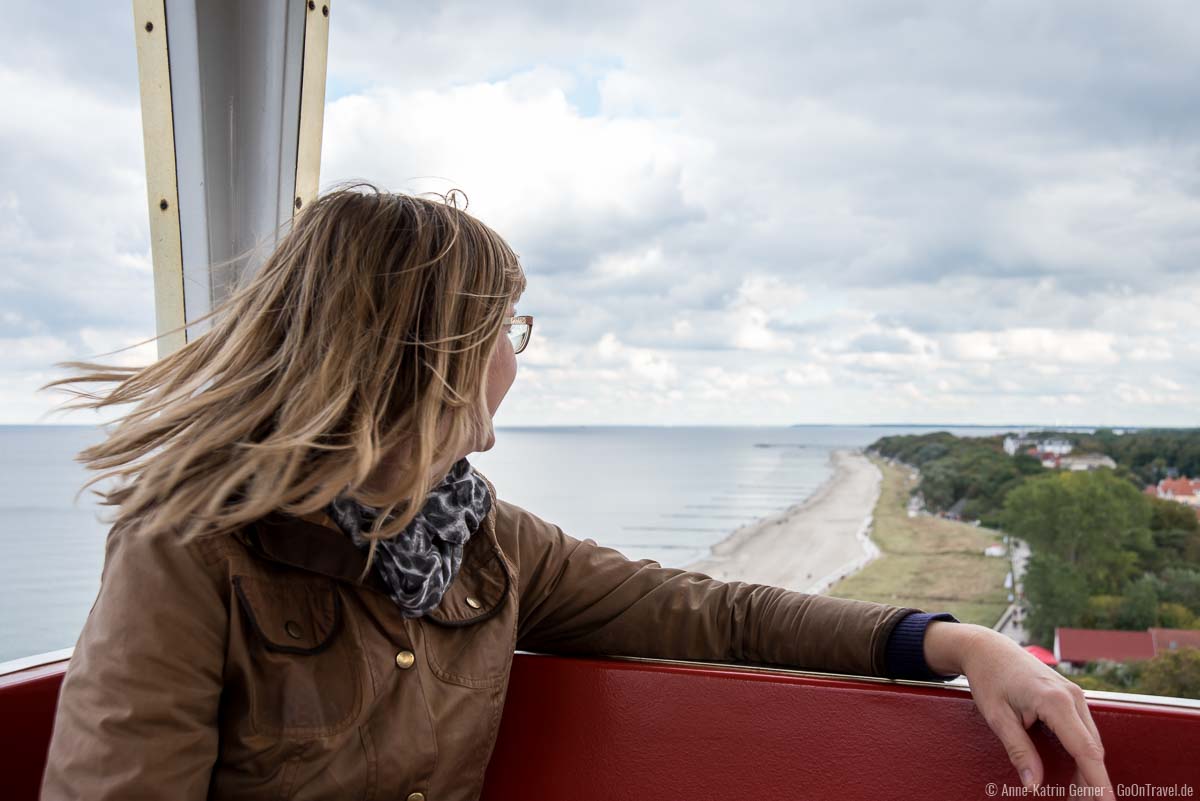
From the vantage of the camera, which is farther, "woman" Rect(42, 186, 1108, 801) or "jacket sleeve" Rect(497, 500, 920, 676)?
"jacket sleeve" Rect(497, 500, 920, 676)

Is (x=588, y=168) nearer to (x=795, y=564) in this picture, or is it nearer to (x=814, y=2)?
(x=814, y=2)

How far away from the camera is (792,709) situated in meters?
1.23

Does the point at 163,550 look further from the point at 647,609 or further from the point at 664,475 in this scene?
the point at 664,475

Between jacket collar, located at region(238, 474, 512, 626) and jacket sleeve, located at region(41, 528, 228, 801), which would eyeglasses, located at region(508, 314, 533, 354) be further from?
jacket sleeve, located at region(41, 528, 228, 801)

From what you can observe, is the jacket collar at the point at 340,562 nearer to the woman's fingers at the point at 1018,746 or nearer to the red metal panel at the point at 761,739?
the red metal panel at the point at 761,739

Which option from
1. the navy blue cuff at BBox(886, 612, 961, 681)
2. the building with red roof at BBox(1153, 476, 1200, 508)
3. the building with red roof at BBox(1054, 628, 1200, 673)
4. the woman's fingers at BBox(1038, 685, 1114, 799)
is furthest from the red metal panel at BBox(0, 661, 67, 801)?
the building with red roof at BBox(1153, 476, 1200, 508)

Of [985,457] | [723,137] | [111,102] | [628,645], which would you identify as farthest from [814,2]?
[628,645]

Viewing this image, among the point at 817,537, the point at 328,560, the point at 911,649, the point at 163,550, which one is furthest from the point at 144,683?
the point at 817,537

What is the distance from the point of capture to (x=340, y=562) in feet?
3.49

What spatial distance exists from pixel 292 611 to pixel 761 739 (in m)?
0.63

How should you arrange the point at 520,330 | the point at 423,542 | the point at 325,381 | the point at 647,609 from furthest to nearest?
1. the point at 647,609
2. the point at 520,330
3. the point at 423,542
4. the point at 325,381

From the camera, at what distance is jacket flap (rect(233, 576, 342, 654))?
38.9 inches

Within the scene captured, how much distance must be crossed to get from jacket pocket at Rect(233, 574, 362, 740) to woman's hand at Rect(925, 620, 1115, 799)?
71 centimetres

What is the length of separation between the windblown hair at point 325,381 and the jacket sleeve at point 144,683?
5 cm
